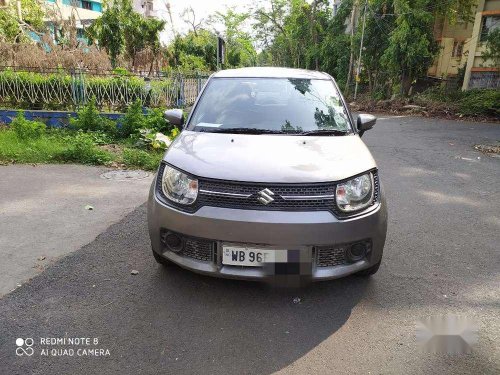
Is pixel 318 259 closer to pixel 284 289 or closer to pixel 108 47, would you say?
pixel 284 289

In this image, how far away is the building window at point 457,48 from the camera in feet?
76.9

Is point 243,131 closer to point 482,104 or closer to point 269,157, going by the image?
point 269,157

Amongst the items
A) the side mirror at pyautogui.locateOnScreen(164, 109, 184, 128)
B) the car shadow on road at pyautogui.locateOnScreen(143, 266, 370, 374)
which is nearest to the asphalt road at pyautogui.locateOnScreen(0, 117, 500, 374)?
the car shadow on road at pyautogui.locateOnScreen(143, 266, 370, 374)

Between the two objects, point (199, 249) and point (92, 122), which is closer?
point (199, 249)

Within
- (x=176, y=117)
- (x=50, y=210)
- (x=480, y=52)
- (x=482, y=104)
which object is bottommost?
(x=50, y=210)

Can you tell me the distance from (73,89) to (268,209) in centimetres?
817

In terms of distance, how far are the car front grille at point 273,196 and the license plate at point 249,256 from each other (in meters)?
0.28

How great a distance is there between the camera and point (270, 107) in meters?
3.88

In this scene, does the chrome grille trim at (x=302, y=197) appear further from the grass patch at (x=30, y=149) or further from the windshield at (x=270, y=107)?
the grass patch at (x=30, y=149)

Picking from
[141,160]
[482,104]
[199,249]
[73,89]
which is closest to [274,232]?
[199,249]

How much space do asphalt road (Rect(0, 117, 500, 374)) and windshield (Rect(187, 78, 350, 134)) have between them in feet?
4.54

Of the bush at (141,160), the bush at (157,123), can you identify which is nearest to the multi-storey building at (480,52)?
the bush at (157,123)

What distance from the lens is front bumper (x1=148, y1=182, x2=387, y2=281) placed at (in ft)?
8.38

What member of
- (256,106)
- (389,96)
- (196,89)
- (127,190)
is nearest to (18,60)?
(196,89)
